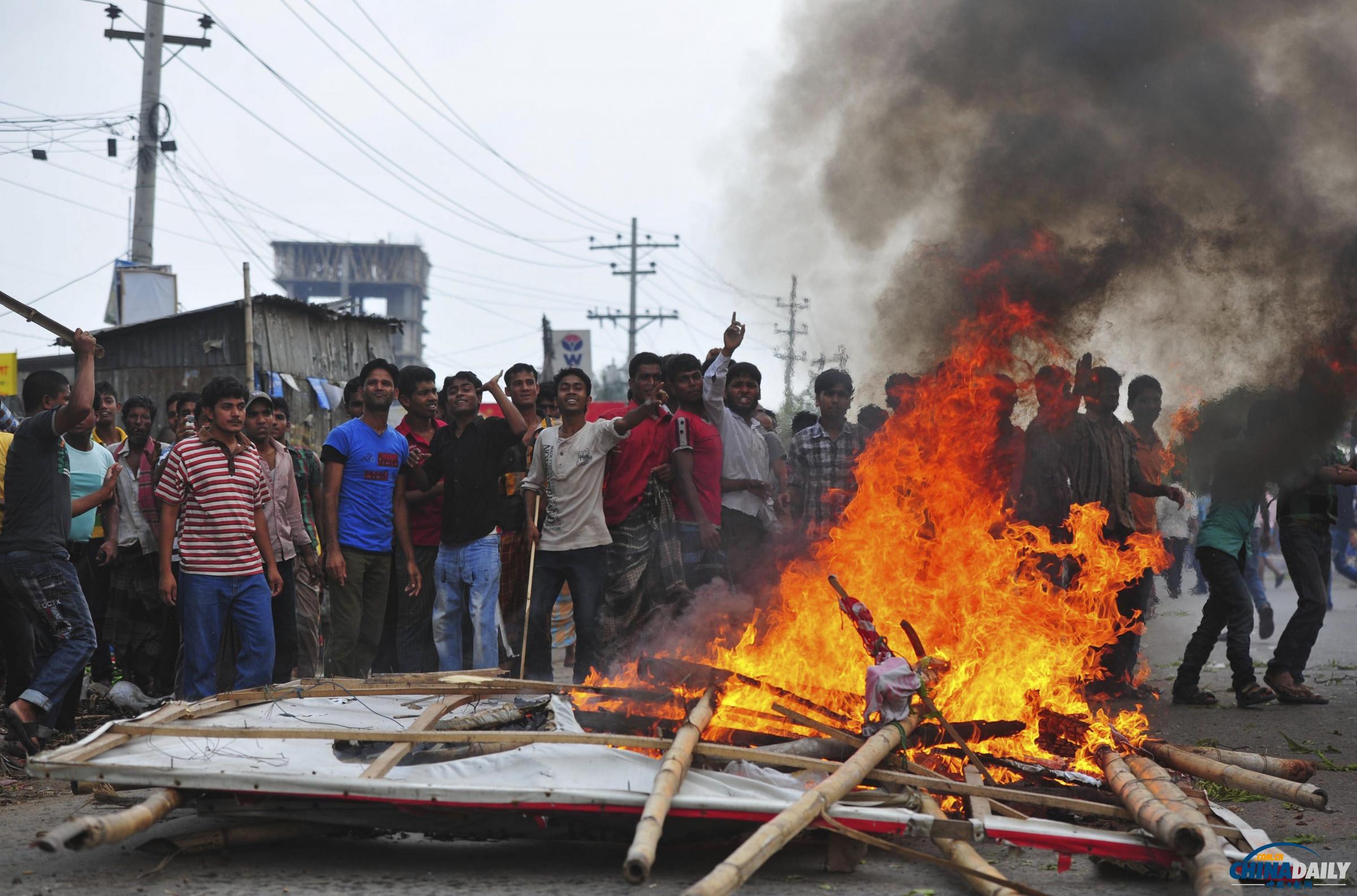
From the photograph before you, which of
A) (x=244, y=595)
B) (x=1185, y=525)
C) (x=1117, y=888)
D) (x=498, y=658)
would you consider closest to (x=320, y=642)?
(x=498, y=658)

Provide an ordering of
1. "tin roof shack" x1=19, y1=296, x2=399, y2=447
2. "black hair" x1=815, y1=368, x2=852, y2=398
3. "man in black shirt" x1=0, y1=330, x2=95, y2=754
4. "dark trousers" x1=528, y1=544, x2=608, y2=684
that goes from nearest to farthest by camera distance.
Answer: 1. "man in black shirt" x1=0, y1=330, x2=95, y2=754
2. "dark trousers" x1=528, y1=544, x2=608, y2=684
3. "black hair" x1=815, y1=368, x2=852, y2=398
4. "tin roof shack" x1=19, y1=296, x2=399, y2=447

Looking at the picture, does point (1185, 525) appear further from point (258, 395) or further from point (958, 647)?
point (258, 395)

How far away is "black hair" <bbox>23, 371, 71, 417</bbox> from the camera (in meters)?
6.75

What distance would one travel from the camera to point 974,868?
3.79 metres

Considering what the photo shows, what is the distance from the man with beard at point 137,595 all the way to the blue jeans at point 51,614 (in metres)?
1.75

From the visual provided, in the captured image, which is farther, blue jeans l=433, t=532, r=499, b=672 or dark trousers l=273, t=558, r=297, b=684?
blue jeans l=433, t=532, r=499, b=672

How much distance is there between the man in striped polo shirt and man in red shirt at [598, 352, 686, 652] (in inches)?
78.2

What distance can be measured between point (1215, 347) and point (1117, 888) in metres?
4.84

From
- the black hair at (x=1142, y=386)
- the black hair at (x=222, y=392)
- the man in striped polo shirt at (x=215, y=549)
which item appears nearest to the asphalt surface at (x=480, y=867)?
the man in striped polo shirt at (x=215, y=549)

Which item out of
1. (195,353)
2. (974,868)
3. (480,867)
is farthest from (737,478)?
(195,353)

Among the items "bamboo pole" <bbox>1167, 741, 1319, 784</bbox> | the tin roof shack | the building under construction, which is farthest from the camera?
the building under construction

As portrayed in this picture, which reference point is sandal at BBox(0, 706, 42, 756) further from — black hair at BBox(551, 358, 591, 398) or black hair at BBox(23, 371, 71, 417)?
black hair at BBox(551, 358, 591, 398)

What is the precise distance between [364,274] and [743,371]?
88.1m

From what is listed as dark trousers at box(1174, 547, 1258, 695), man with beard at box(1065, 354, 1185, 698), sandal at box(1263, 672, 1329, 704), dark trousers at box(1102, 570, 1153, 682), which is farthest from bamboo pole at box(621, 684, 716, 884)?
sandal at box(1263, 672, 1329, 704)
